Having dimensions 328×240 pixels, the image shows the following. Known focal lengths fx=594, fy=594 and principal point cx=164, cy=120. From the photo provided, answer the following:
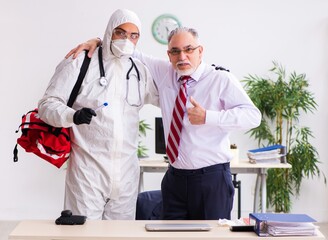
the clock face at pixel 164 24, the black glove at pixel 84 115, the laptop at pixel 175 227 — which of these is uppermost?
the clock face at pixel 164 24

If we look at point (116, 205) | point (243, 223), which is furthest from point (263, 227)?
point (116, 205)

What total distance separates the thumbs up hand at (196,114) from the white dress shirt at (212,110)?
0.36 ft

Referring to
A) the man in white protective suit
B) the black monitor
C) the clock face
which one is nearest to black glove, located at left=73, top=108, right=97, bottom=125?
the man in white protective suit

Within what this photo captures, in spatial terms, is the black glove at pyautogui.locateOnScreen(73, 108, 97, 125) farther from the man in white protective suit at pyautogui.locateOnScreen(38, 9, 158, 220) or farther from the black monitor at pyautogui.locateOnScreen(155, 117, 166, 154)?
the black monitor at pyautogui.locateOnScreen(155, 117, 166, 154)

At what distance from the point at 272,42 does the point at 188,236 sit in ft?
15.0

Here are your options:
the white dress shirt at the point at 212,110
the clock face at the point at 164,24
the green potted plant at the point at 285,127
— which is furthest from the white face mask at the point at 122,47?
the clock face at the point at 164,24

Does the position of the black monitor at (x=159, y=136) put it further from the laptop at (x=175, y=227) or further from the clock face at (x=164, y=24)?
the laptop at (x=175, y=227)

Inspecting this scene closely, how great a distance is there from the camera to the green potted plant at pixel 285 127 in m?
6.40

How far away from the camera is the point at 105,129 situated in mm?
3061

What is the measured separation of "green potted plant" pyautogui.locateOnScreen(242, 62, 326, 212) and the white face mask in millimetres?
3419

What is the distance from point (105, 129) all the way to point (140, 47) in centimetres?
371

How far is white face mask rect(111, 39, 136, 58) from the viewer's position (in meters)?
3.10

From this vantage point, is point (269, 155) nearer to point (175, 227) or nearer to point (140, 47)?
point (140, 47)

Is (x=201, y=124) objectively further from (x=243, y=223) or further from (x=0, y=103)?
(x=0, y=103)
